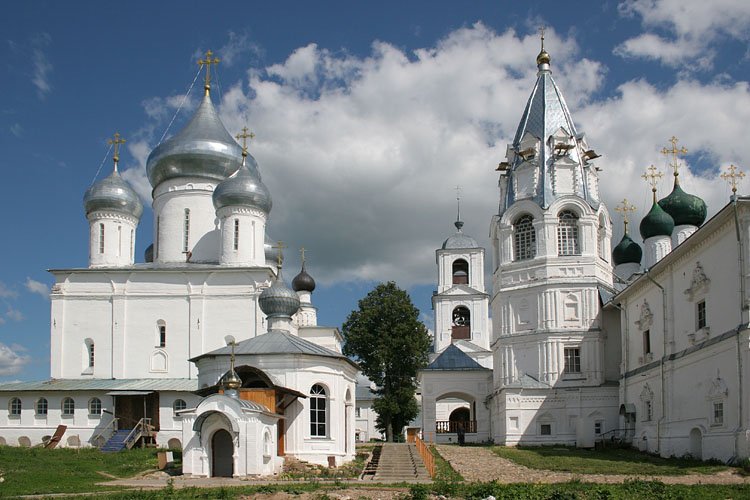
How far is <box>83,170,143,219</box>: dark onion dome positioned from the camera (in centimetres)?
3644

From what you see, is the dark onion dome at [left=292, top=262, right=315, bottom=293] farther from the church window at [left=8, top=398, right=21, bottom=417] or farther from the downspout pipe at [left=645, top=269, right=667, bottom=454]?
the downspout pipe at [left=645, top=269, right=667, bottom=454]

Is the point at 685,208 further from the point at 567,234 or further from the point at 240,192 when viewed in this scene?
the point at 240,192

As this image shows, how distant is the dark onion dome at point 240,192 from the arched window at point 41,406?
9.98 metres

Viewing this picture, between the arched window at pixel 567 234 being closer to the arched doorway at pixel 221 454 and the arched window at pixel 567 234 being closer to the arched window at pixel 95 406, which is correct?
the arched doorway at pixel 221 454

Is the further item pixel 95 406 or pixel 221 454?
pixel 95 406

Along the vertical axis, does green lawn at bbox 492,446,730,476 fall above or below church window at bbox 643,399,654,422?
below

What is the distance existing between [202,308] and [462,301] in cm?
2366

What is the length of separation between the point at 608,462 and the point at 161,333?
61.4ft

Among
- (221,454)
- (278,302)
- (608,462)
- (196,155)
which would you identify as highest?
(196,155)

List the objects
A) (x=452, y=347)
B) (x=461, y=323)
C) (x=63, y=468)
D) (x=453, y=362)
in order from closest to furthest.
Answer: (x=63, y=468)
(x=453, y=362)
(x=452, y=347)
(x=461, y=323)

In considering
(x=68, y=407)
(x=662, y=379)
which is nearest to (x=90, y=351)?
(x=68, y=407)

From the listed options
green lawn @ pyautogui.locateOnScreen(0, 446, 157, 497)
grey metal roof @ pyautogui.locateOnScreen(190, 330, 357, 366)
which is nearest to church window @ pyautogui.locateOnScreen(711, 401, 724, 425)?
grey metal roof @ pyautogui.locateOnScreen(190, 330, 357, 366)

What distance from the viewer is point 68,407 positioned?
32469 millimetres

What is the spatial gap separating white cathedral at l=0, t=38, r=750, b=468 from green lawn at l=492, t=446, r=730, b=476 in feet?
4.16
